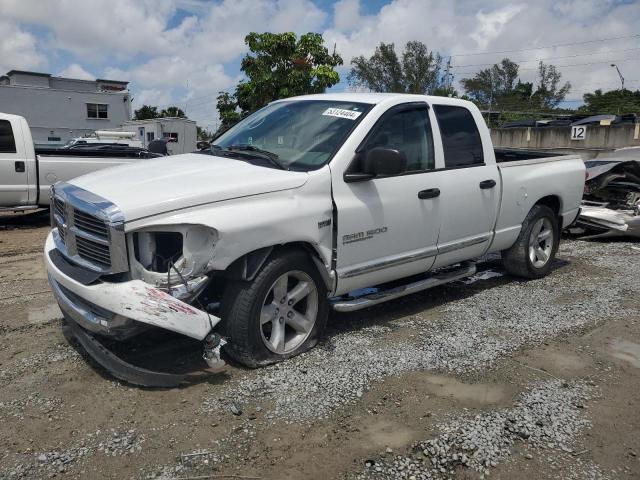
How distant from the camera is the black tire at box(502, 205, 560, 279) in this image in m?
6.14

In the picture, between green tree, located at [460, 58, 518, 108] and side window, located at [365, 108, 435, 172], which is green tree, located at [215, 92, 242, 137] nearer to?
side window, located at [365, 108, 435, 172]

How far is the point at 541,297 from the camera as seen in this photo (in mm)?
5840

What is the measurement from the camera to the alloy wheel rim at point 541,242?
20.7 ft

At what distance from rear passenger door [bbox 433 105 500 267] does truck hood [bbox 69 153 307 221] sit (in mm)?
1618

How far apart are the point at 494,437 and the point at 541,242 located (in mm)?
3834

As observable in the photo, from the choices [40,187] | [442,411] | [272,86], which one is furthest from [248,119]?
[272,86]

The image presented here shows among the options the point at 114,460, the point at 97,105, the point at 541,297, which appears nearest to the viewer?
the point at 114,460

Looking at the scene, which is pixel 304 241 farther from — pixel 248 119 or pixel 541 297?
pixel 541 297

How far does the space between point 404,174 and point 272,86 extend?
14592mm

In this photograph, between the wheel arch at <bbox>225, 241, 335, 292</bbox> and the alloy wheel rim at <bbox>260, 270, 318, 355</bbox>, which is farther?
the alloy wheel rim at <bbox>260, 270, 318, 355</bbox>

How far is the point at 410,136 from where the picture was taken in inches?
190

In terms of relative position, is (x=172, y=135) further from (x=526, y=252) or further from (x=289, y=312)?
(x=289, y=312)

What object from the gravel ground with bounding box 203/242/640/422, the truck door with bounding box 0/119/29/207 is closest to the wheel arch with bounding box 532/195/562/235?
the gravel ground with bounding box 203/242/640/422

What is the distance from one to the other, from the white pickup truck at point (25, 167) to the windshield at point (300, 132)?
5866mm
